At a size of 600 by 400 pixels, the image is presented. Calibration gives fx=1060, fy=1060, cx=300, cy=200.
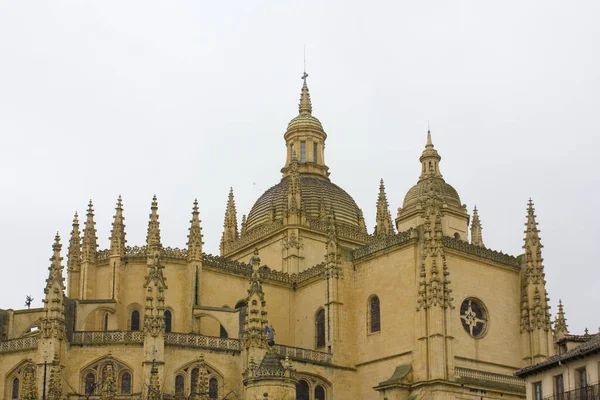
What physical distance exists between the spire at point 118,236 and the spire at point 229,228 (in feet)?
47.9

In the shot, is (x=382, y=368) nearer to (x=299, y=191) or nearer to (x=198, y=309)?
(x=198, y=309)

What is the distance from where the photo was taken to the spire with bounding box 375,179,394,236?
73.1 metres

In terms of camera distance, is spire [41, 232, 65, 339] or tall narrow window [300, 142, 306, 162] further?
tall narrow window [300, 142, 306, 162]

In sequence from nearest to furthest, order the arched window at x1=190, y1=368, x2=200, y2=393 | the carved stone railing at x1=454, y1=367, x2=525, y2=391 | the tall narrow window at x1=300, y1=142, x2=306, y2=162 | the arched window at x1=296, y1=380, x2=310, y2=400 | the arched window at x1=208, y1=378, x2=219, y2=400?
the arched window at x1=208, y1=378, x2=219, y2=400, the arched window at x1=190, y1=368, x2=200, y2=393, the carved stone railing at x1=454, y1=367, x2=525, y2=391, the arched window at x1=296, y1=380, x2=310, y2=400, the tall narrow window at x1=300, y1=142, x2=306, y2=162

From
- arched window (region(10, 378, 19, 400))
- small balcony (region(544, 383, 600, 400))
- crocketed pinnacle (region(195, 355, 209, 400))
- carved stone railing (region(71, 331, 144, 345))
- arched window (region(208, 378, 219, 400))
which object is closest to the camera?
small balcony (region(544, 383, 600, 400))

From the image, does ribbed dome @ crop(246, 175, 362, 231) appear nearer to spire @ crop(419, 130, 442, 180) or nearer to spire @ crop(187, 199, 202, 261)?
spire @ crop(419, 130, 442, 180)

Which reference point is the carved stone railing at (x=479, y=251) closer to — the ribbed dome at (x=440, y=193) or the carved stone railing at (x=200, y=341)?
the ribbed dome at (x=440, y=193)

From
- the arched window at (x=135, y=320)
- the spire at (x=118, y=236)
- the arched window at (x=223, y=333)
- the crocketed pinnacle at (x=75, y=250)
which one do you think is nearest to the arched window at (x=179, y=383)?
the arched window at (x=223, y=333)

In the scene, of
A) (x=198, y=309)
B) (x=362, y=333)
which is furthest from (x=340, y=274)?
(x=198, y=309)

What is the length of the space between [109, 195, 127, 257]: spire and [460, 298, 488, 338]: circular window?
63.1 ft

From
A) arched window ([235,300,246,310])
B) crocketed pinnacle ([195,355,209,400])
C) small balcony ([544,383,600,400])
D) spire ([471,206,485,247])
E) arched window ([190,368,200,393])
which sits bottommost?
small balcony ([544,383,600,400])

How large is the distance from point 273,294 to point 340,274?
5637 millimetres

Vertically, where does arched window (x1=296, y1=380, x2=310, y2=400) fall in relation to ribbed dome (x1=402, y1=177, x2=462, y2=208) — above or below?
below

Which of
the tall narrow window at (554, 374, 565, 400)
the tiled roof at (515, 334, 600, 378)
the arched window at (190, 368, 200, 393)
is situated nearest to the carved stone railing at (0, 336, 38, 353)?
the arched window at (190, 368, 200, 393)
